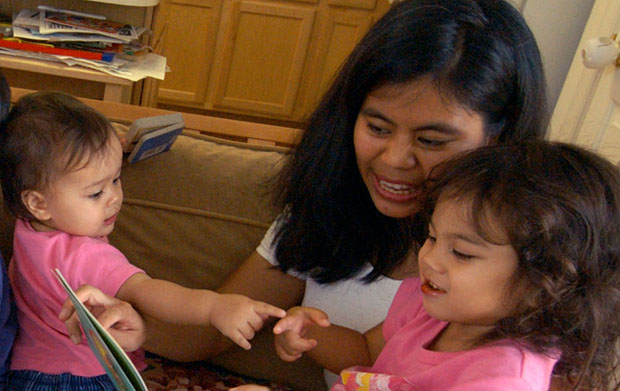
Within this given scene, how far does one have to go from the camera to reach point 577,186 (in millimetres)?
807

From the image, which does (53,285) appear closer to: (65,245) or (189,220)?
(65,245)

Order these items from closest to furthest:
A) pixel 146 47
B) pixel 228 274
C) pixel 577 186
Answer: pixel 577 186 < pixel 228 274 < pixel 146 47

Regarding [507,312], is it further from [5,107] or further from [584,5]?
[584,5]

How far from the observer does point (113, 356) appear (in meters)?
0.74

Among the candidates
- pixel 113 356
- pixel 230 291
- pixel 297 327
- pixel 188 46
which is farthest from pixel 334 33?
pixel 113 356

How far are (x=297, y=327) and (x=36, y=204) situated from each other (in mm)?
486

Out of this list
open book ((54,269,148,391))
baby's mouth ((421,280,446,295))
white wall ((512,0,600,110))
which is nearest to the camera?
open book ((54,269,148,391))

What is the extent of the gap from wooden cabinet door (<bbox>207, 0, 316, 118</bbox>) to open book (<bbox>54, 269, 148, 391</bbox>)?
3681mm

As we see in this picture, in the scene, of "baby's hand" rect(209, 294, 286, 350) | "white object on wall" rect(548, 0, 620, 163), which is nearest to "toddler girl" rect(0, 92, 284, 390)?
"baby's hand" rect(209, 294, 286, 350)

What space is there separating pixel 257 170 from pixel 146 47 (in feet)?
4.56

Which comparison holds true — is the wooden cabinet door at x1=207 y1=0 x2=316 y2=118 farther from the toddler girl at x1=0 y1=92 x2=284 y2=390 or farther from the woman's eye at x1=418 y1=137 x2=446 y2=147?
the woman's eye at x1=418 y1=137 x2=446 y2=147


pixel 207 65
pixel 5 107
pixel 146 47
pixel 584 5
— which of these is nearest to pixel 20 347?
pixel 5 107

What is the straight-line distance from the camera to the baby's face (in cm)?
108

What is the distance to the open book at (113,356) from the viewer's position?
73 centimetres
